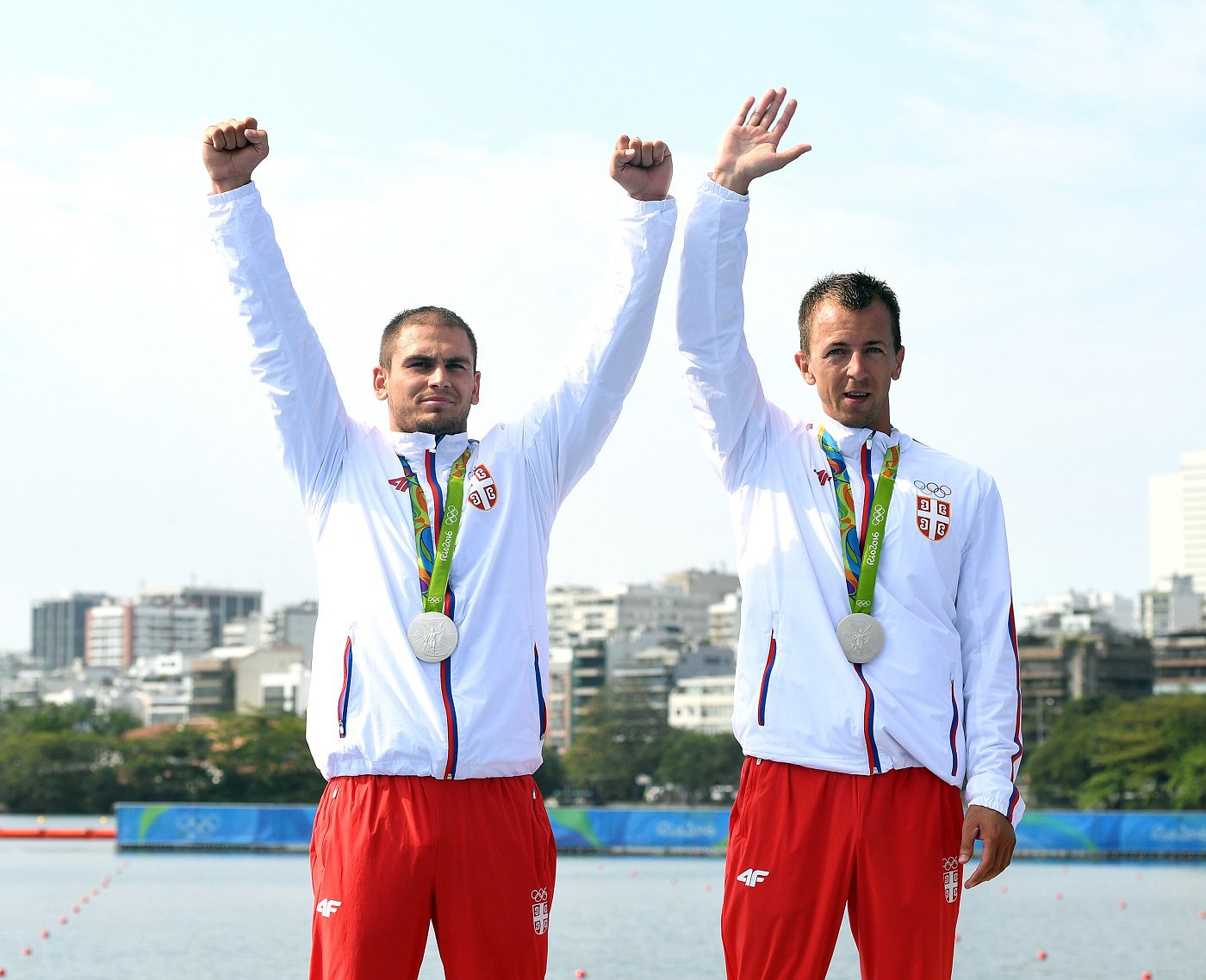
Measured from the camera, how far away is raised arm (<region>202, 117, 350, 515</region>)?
467cm

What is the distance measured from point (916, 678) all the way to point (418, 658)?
1.33 meters

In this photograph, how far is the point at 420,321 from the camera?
16.0 feet

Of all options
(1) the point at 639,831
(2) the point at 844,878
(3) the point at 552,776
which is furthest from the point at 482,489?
(3) the point at 552,776

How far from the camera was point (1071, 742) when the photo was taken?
69.6 meters

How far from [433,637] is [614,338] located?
3.32 feet

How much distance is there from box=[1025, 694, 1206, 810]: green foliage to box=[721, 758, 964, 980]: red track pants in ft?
201

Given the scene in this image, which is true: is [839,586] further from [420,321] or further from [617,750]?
[617,750]

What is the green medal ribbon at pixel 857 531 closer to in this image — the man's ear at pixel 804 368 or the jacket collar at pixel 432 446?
the man's ear at pixel 804 368

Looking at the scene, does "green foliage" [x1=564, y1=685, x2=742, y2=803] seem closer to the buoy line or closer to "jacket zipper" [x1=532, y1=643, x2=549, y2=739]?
the buoy line

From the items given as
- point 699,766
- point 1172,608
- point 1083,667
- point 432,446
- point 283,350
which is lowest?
point 699,766

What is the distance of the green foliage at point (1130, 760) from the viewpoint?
64312 mm

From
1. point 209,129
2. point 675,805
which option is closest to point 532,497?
point 209,129

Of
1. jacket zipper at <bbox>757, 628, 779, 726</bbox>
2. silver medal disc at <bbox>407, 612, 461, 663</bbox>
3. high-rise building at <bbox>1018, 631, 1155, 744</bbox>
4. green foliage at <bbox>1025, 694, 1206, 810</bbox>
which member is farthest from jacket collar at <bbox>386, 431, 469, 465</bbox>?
high-rise building at <bbox>1018, 631, 1155, 744</bbox>

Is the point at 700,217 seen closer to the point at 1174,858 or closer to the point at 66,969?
the point at 66,969
